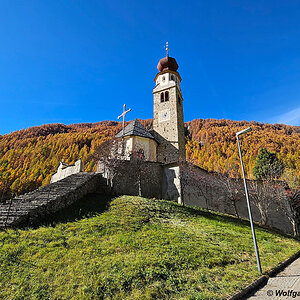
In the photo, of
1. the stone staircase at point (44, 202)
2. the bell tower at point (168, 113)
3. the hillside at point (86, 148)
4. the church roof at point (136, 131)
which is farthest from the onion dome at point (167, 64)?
the hillside at point (86, 148)

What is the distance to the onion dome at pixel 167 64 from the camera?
3209cm

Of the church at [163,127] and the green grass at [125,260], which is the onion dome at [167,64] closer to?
the church at [163,127]

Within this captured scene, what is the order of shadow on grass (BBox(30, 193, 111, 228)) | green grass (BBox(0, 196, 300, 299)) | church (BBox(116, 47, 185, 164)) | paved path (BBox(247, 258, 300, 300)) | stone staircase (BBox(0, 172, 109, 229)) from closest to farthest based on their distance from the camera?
green grass (BBox(0, 196, 300, 299)), paved path (BBox(247, 258, 300, 300)), stone staircase (BBox(0, 172, 109, 229)), shadow on grass (BBox(30, 193, 111, 228)), church (BBox(116, 47, 185, 164))

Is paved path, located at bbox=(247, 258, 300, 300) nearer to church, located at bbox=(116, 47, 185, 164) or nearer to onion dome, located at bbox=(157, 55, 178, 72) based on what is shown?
church, located at bbox=(116, 47, 185, 164)

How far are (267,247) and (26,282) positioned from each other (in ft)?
39.1

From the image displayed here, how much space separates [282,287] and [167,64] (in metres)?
31.3

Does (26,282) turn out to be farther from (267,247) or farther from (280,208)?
(280,208)

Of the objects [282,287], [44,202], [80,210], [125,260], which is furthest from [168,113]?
[282,287]

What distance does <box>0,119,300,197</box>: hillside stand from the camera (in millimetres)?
59969

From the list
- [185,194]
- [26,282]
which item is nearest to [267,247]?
[185,194]

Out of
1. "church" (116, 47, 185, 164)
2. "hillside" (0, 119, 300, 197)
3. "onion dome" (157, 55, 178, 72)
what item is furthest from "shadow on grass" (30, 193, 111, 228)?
"hillside" (0, 119, 300, 197)

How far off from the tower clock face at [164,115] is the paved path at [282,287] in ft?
74.4

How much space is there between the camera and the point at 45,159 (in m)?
76.9

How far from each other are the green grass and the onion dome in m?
26.3
